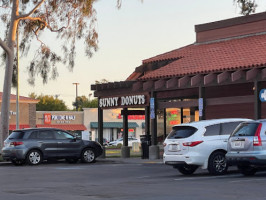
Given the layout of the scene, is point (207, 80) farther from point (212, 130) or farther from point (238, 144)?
point (238, 144)

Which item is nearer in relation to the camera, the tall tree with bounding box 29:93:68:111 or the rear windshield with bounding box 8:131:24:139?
the rear windshield with bounding box 8:131:24:139

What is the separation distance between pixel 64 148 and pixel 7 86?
9141 mm

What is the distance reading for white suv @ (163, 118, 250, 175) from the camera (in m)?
19.7

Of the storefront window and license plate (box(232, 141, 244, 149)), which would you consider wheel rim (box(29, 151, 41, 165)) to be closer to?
the storefront window

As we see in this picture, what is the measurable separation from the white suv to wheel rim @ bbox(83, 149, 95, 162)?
33.4 ft

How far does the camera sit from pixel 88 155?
30188 mm

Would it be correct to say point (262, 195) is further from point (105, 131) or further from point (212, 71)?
point (105, 131)

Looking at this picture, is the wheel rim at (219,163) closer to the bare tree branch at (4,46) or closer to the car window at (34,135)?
the car window at (34,135)

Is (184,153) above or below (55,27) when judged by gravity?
below

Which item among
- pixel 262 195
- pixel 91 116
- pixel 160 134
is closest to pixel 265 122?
pixel 262 195

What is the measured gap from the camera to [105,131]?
9419 centimetres

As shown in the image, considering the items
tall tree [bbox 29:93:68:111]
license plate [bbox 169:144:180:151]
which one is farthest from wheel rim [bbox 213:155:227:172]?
tall tree [bbox 29:93:68:111]

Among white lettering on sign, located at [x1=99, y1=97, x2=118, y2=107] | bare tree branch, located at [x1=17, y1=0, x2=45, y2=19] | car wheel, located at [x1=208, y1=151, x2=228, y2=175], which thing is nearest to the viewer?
car wheel, located at [x1=208, y1=151, x2=228, y2=175]

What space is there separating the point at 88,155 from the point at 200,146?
1119 centimetres
